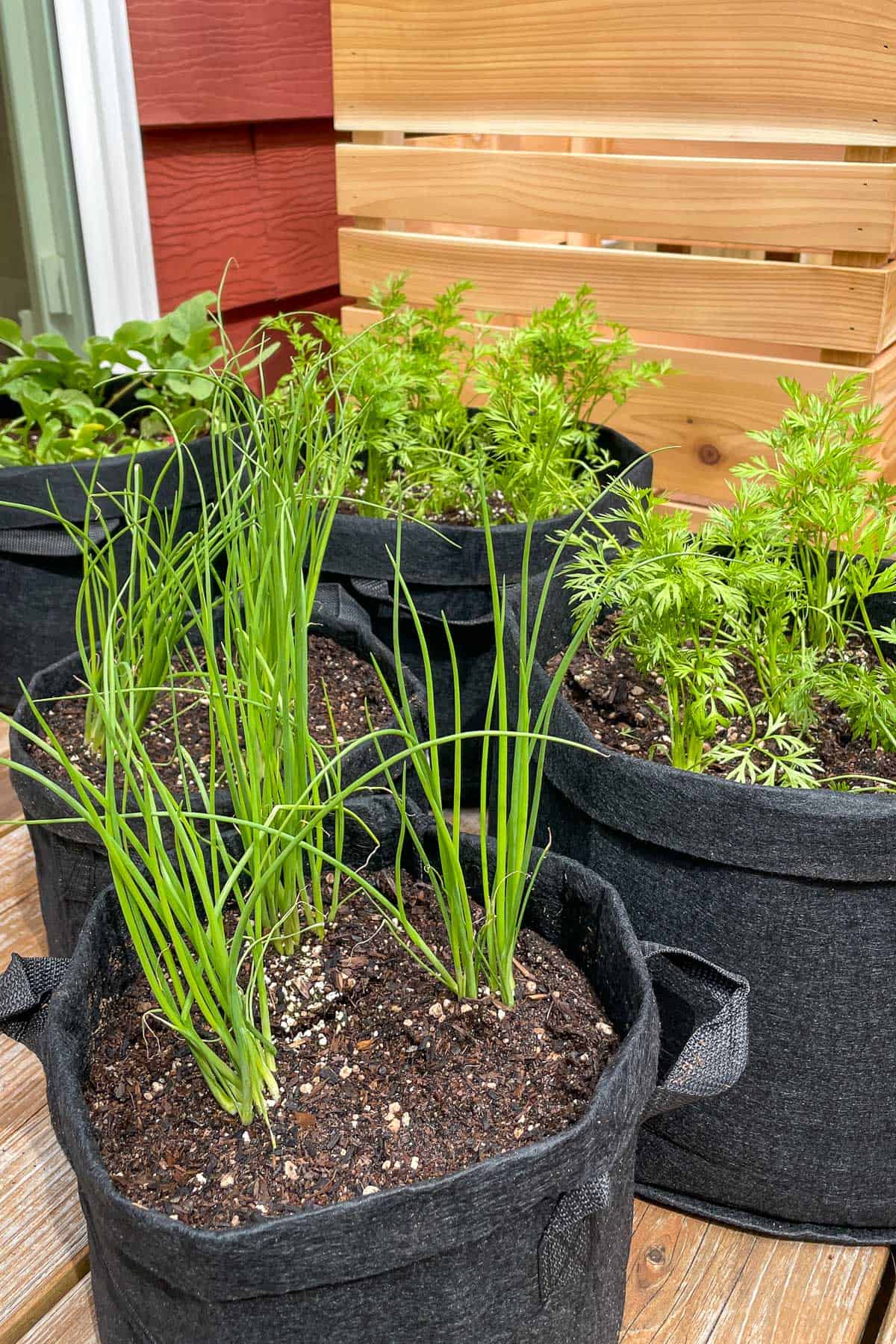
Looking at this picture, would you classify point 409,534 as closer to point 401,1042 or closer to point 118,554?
point 118,554

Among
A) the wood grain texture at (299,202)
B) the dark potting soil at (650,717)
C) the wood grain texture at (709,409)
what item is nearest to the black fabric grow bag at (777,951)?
the dark potting soil at (650,717)

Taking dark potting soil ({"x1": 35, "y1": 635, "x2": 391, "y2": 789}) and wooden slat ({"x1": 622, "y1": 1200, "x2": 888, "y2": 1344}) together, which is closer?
wooden slat ({"x1": 622, "y1": 1200, "x2": 888, "y2": 1344})

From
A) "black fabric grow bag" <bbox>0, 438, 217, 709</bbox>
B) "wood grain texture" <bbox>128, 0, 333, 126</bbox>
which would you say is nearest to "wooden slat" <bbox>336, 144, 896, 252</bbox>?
"wood grain texture" <bbox>128, 0, 333, 126</bbox>

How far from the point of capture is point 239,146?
2.69 m

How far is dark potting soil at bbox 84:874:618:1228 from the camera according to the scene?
79 centimetres

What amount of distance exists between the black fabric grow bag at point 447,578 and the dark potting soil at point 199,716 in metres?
0.13

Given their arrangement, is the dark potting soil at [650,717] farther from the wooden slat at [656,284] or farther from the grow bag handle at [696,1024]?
the wooden slat at [656,284]

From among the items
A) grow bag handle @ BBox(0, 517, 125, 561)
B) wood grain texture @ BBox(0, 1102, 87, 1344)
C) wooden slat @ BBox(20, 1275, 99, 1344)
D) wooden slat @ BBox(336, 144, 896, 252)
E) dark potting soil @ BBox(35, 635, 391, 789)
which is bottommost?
wooden slat @ BBox(20, 1275, 99, 1344)

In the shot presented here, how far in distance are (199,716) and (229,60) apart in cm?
186

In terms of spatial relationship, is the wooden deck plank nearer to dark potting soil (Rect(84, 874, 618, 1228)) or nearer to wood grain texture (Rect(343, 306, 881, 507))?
dark potting soil (Rect(84, 874, 618, 1228))

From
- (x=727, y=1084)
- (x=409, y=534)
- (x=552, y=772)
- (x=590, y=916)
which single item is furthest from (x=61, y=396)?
(x=727, y=1084)

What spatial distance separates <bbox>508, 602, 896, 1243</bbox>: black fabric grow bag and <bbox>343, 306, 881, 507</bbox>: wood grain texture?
0.98 m

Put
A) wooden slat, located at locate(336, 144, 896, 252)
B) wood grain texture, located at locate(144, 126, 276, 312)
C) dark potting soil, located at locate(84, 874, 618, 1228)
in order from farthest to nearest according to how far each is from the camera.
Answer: wood grain texture, located at locate(144, 126, 276, 312), wooden slat, located at locate(336, 144, 896, 252), dark potting soil, located at locate(84, 874, 618, 1228)

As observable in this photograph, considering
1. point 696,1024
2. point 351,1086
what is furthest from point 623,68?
point 351,1086
